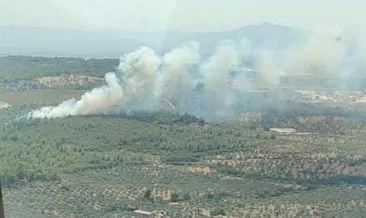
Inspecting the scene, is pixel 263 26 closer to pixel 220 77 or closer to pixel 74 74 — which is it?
pixel 220 77

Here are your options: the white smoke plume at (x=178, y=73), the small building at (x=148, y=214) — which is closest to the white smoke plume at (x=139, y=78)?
the white smoke plume at (x=178, y=73)

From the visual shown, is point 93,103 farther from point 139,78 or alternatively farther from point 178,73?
point 178,73

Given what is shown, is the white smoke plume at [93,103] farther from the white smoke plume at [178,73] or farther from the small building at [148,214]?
the small building at [148,214]

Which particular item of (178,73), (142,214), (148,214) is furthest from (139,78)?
(142,214)

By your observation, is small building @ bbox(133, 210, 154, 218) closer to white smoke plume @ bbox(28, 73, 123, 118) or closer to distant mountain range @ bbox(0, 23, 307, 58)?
distant mountain range @ bbox(0, 23, 307, 58)

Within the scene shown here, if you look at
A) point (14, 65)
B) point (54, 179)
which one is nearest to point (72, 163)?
point (54, 179)

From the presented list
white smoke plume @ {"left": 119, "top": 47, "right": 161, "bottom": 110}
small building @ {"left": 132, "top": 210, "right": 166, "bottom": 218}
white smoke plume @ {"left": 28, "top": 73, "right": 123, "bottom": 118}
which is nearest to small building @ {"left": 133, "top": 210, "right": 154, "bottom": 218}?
small building @ {"left": 132, "top": 210, "right": 166, "bottom": 218}

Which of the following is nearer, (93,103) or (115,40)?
(115,40)
